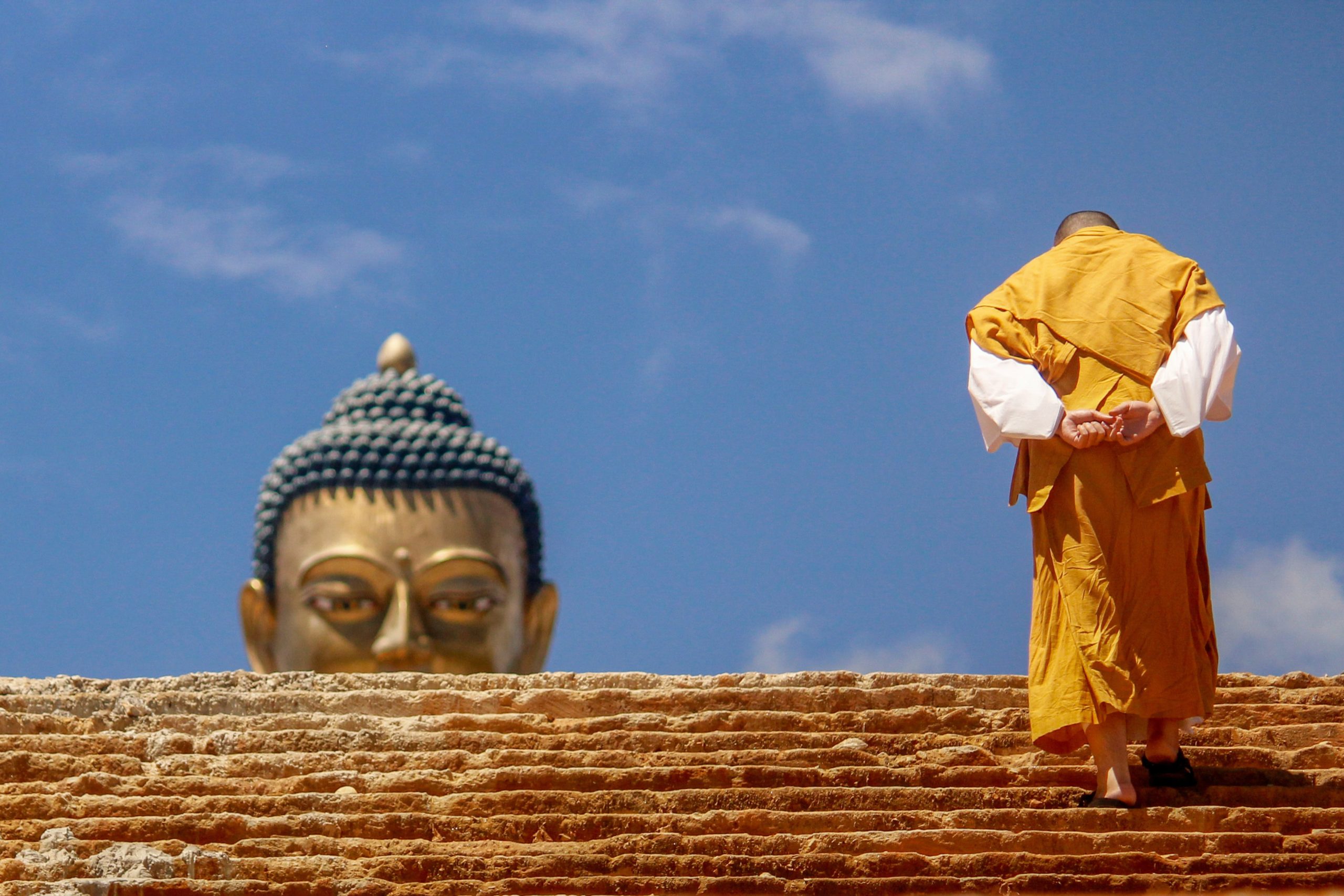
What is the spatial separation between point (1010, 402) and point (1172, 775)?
1110 mm

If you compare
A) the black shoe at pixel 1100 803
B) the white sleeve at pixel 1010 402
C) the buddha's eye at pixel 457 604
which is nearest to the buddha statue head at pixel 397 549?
the buddha's eye at pixel 457 604

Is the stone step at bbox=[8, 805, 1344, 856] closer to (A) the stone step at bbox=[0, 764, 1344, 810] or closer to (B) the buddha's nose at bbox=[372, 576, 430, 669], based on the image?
(A) the stone step at bbox=[0, 764, 1344, 810]

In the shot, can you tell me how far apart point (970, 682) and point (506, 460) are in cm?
577

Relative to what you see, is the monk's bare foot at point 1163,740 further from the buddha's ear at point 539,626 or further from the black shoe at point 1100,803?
the buddha's ear at point 539,626

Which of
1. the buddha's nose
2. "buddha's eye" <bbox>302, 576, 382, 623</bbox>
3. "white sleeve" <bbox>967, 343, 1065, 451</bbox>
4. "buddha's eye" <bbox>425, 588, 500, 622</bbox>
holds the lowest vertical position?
"white sleeve" <bbox>967, 343, 1065, 451</bbox>

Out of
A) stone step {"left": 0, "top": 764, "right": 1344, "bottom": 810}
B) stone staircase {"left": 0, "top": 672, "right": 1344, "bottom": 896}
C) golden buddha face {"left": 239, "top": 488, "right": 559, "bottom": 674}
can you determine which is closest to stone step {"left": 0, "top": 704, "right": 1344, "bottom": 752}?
stone staircase {"left": 0, "top": 672, "right": 1344, "bottom": 896}

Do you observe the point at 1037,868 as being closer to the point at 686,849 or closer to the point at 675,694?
the point at 686,849

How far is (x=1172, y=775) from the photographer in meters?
5.10

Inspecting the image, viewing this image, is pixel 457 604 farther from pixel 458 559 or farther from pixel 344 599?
pixel 344 599

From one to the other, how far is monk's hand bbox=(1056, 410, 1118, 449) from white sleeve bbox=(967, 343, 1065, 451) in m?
0.03

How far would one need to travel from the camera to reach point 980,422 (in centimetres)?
536

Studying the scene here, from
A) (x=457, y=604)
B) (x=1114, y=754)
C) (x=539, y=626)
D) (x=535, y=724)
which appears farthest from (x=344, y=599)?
(x=1114, y=754)

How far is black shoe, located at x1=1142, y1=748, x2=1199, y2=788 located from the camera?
5102mm

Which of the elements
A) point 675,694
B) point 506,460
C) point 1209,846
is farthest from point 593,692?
point 506,460
